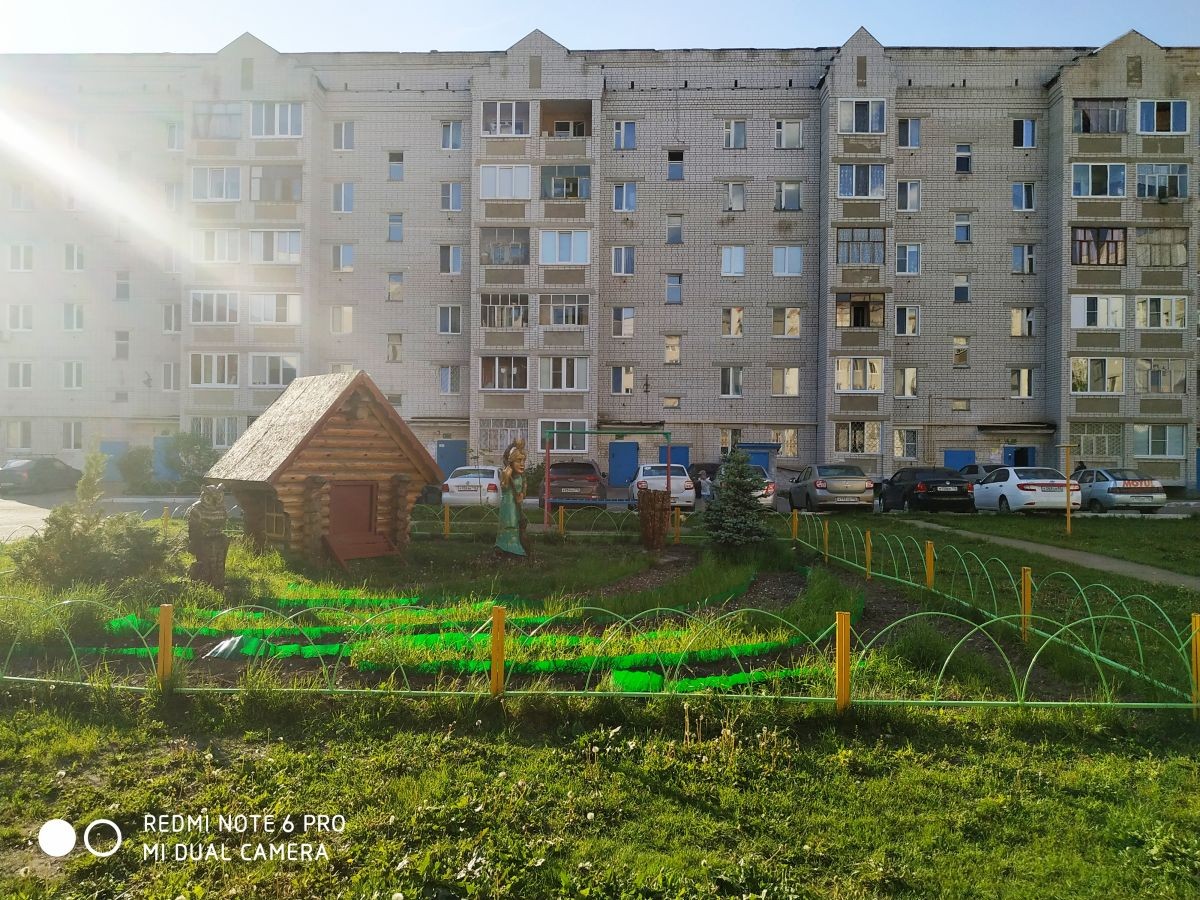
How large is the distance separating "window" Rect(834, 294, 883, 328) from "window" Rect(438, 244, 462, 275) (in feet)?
61.9

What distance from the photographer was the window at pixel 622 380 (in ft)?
126

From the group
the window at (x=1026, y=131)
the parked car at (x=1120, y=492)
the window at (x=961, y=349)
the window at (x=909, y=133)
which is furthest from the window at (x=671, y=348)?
the window at (x=1026, y=131)

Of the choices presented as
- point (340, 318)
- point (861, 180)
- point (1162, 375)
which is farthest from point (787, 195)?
point (340, 318)

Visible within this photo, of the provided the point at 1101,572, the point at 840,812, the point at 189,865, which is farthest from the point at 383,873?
the point at 1101,572

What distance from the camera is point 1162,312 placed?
36.6 meters

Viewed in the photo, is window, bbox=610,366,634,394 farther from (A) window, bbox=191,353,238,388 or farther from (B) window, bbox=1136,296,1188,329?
(B) window, bbox=1136,296,1188,329

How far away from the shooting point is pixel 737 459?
598 inches

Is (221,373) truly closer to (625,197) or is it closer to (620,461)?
(620,461)

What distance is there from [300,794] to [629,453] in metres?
33.3

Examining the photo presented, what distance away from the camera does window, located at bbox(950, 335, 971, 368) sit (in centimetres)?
3766

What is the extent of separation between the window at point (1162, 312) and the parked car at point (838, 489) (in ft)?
69.7

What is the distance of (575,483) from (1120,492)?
18501 mm

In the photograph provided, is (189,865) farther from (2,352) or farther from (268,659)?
(2,352)

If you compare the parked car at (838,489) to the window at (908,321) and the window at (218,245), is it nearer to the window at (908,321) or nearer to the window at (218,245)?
the window at (908,321)
